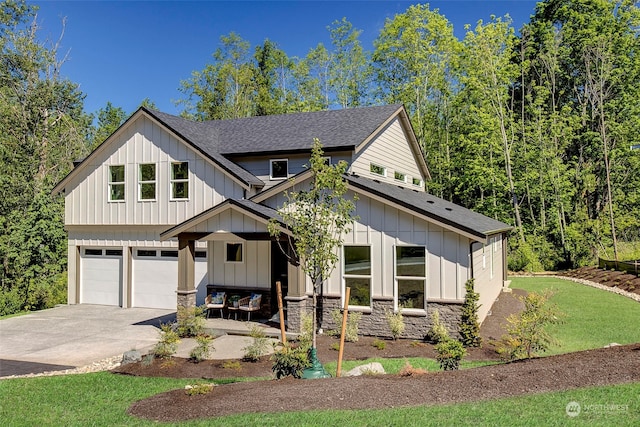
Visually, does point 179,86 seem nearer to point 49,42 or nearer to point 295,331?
point 49,42

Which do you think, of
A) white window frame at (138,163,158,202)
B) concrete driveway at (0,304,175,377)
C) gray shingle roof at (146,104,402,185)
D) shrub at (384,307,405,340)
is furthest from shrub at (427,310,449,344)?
white window frame at (138,163,158,202)

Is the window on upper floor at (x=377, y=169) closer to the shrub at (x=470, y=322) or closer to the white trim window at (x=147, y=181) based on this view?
the shrub at (x=470, y=322)

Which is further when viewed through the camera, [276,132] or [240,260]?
[276,132]

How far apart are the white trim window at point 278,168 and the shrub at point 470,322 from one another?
328 inches

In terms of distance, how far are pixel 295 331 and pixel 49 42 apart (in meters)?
30.2

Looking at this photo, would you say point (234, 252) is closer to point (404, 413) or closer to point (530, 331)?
point (530, 331)

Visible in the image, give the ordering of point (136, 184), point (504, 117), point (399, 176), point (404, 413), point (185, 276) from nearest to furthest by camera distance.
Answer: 1. point (404, 413)
2. point (185, 276)
3. point (136, 184)
4. point (399, 176)
5. point (504, 117)

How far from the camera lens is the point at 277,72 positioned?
4616 cm

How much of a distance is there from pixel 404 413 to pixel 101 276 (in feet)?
54.3

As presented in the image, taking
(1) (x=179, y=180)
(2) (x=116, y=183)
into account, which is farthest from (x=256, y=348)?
(2) (x=116, y=183)

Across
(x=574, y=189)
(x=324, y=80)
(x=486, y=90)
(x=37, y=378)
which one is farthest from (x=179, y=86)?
(x=37, y=378)

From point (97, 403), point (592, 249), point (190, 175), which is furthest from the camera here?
point (592, 249)

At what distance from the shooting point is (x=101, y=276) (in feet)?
61.9

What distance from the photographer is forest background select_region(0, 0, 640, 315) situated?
96.9ft
